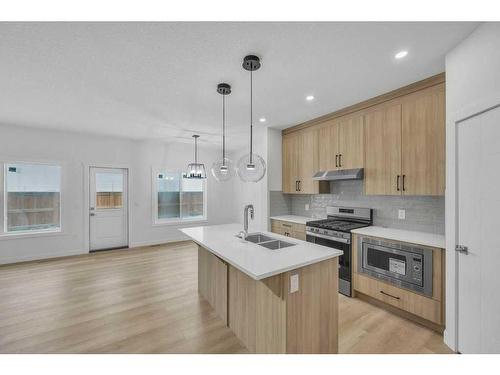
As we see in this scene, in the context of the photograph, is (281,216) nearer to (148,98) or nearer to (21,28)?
(148,98)

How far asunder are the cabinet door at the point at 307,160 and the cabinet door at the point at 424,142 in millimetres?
1381

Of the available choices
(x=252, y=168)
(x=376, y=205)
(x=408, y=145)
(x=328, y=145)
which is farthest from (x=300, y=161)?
(x=252, y=168)

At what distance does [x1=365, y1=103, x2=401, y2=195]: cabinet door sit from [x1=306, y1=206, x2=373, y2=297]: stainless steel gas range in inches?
20.5

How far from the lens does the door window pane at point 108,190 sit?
518cm

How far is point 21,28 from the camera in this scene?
5.34ft

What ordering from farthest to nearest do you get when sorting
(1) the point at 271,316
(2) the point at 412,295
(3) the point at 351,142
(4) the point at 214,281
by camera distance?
(3) the point at 351,142 < (4) the point at 214,281 < (2) the point at 412,295 < (1) the point at 271,316

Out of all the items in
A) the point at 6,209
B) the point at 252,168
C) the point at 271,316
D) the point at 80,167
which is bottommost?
the point at 271,316

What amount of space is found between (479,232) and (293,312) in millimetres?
1530

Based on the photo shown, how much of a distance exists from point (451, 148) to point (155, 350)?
3.10m

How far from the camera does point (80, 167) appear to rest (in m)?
4.87

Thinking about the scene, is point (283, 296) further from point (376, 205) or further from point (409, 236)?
point (376, 205)

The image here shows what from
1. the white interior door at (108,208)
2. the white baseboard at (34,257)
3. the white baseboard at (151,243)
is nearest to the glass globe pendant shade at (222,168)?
the white interior door at (108,208)

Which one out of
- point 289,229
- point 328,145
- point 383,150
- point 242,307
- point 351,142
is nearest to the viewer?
point 242,307

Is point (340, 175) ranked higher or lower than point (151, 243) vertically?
higher
